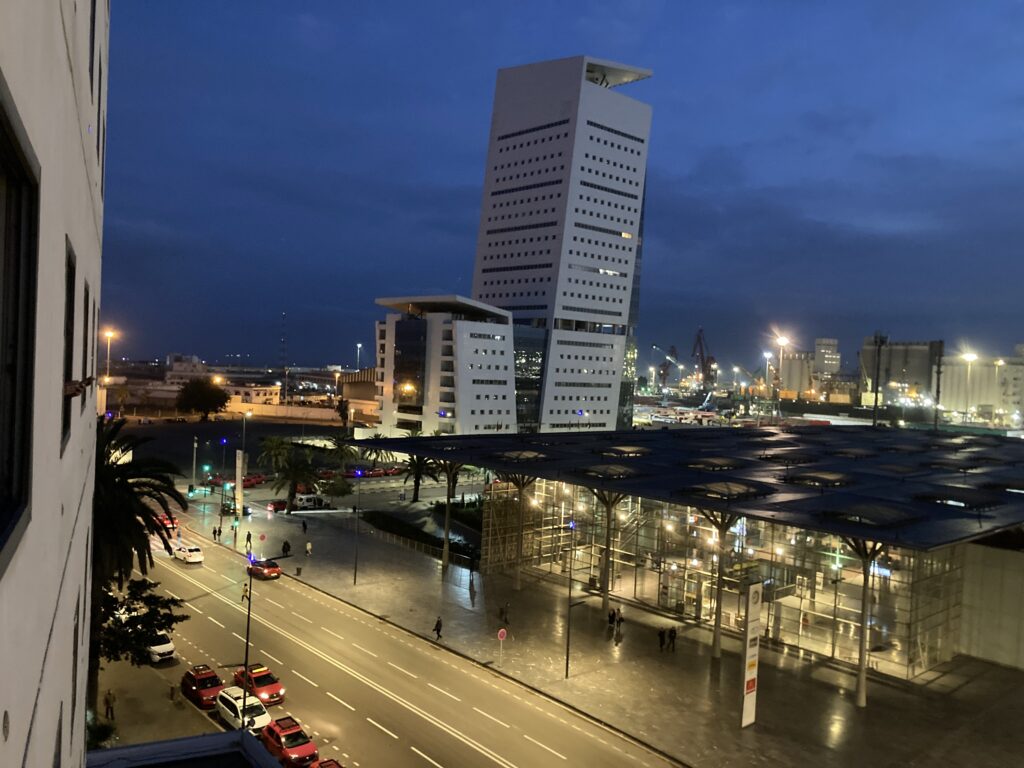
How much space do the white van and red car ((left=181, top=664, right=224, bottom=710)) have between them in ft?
121

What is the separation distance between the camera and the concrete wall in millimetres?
30922

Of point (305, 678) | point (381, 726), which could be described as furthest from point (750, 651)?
point (305, 678)

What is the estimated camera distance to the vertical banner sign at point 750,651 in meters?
23.9

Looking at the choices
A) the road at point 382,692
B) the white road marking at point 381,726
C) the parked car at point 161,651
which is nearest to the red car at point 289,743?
the road at point 382,692

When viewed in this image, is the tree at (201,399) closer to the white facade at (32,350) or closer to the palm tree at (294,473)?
the palm tree at (294,473)

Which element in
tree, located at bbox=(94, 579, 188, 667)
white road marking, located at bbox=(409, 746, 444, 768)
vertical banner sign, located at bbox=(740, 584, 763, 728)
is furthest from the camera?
vertical banner sign, located at bbox=(740, 584, 763, 728)

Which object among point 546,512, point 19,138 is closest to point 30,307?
point 19,138

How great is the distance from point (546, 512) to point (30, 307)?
139ft

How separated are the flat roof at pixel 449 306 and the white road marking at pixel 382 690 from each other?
192 feet

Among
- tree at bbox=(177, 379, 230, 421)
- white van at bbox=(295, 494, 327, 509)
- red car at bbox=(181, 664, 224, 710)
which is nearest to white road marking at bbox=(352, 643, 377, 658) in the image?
red car at bbox=(181, 664, 224, 710)

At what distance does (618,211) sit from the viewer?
363ft

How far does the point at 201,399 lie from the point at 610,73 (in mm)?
88943

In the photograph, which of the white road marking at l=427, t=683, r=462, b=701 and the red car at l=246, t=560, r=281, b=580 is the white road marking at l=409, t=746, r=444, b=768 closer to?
the white road marking at l=427, t=683, r=462, b=701

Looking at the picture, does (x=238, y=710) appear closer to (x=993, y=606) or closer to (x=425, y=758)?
(x=425, y=758)
